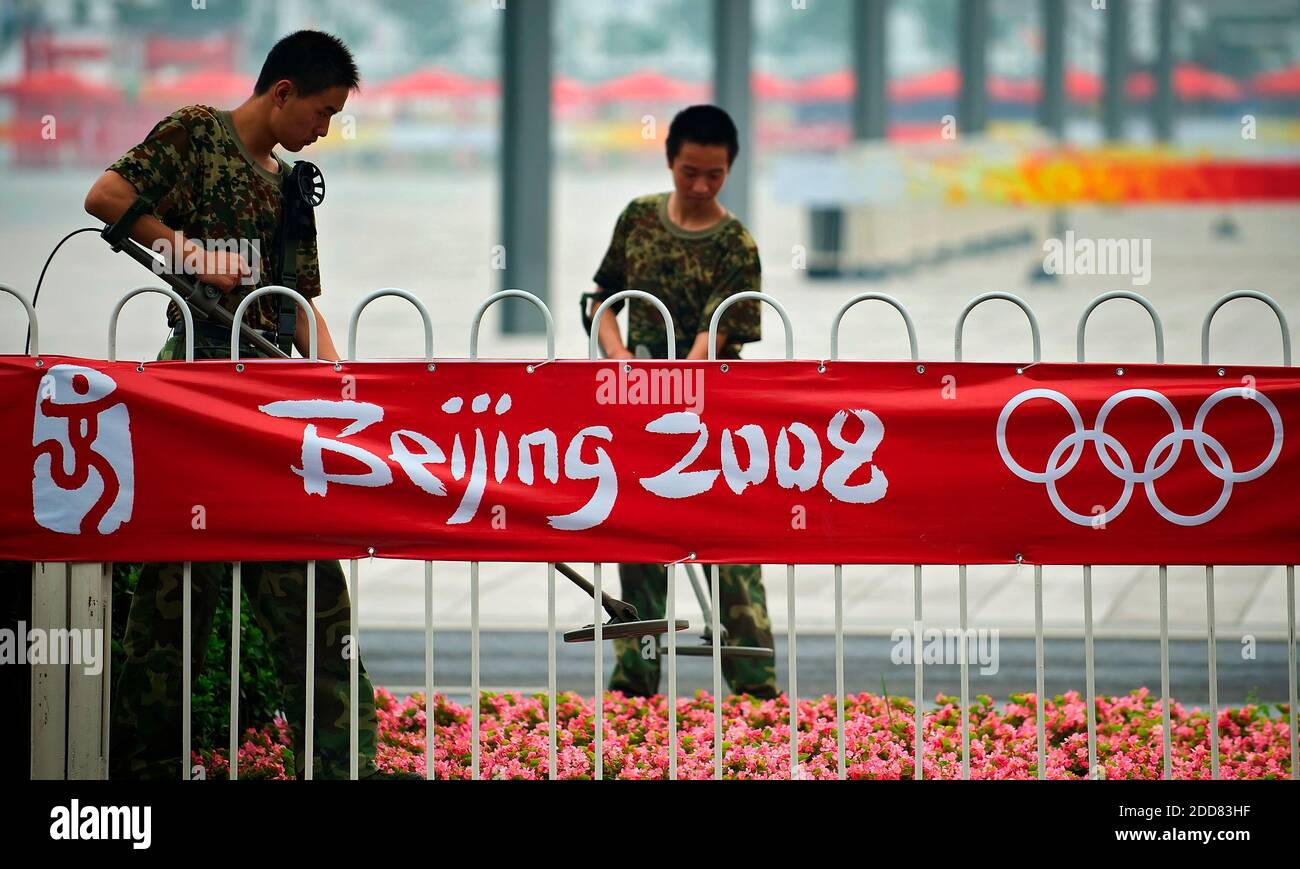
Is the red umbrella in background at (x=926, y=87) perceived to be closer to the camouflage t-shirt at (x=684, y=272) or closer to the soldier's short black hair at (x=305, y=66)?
the camouflage t-shirt at (x=684, y=272)

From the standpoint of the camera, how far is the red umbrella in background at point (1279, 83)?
237 ft

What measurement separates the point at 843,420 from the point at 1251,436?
1.13 metres

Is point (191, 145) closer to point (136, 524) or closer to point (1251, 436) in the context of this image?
point (136, 524)

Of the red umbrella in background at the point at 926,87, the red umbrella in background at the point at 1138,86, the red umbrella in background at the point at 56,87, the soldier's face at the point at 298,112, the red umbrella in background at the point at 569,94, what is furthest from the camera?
the red umbrella in background at the point at 1138,86

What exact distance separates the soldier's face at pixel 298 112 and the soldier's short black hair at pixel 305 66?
0.02 m

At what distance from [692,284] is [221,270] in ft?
5.70

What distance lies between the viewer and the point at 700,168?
5883mm

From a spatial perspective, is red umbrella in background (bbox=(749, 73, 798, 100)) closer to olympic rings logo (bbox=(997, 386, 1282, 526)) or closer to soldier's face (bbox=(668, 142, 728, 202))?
soldier's face (bbox=(668, 142, 728, 202))

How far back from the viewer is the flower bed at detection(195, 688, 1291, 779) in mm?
5242

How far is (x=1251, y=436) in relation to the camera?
4.83 m
